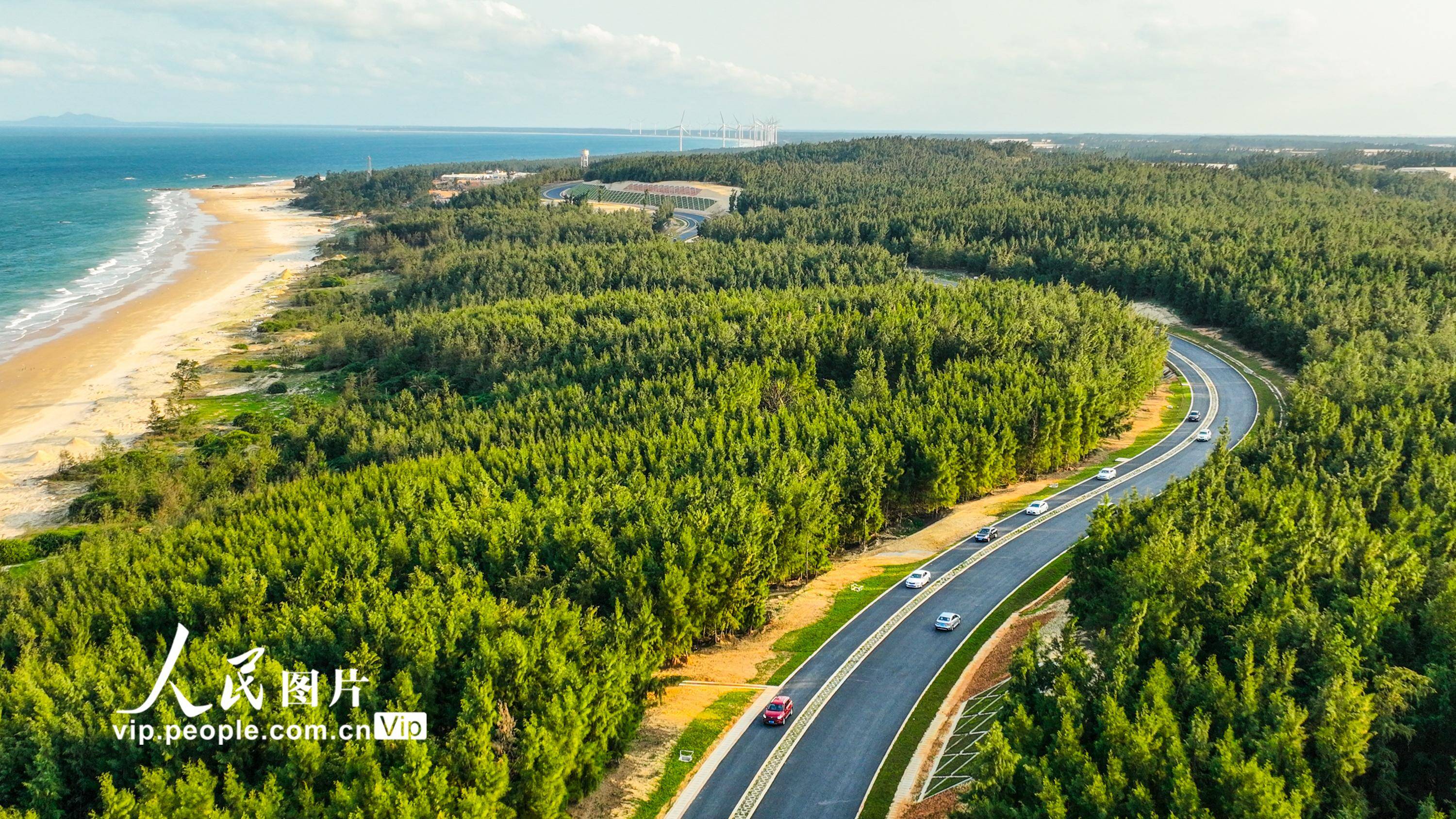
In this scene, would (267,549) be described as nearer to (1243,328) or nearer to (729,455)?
(729,455)

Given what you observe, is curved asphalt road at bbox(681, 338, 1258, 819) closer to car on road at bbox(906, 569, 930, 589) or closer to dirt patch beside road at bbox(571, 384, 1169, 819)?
car on road at bbox(906, 569, 930, 589)

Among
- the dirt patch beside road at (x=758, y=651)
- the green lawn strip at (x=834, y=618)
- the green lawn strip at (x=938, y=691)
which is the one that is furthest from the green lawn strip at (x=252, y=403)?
the green lawn strip at (x=938, y=691)

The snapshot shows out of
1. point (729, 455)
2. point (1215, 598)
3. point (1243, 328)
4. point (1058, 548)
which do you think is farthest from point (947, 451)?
point (1243, 328)

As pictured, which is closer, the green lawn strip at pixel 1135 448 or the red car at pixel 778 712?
the red car at pixel 778 712

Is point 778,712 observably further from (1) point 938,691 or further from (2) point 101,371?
(2) point 101,371

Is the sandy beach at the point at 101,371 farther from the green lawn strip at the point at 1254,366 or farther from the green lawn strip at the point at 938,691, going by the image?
the green lawn strip at the point at 1254,366

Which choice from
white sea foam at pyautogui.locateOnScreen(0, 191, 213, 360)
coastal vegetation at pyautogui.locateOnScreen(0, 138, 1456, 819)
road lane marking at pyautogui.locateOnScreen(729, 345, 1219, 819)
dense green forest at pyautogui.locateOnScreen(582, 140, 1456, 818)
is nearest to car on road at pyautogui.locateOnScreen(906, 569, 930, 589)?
road lane marking at pyautogui.locateOnScreen(729, 345, 1219, 819)

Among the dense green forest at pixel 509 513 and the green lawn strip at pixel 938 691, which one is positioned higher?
the dense green forest at pixel 509 513
